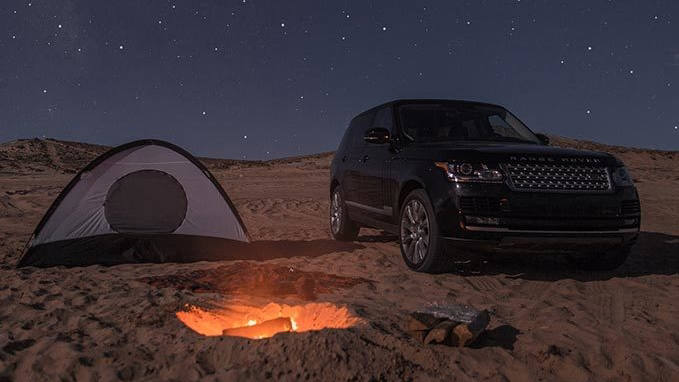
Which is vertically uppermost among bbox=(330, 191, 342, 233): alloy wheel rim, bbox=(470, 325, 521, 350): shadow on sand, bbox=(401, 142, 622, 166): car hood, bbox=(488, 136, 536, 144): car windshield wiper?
bbox=(488, 136, 536, 144): car windshield wiper

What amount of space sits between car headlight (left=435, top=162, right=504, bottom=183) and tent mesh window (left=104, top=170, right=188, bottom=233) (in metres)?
4.18

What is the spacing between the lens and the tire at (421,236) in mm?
5762

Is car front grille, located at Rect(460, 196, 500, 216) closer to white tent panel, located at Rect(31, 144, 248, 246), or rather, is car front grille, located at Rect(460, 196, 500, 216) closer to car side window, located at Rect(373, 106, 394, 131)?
car side window, located at Rect(373, 106, 394, 131)

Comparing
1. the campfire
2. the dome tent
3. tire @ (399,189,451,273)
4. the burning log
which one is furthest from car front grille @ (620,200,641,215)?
the dome tent

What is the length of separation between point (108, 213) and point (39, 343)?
418 cm

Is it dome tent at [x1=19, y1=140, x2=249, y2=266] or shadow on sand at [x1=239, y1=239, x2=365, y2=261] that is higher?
dome tent at [x1=19, y1=140, x2=249, y2=266]

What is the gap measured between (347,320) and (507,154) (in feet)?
8.27

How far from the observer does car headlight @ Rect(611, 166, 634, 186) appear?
226 inches

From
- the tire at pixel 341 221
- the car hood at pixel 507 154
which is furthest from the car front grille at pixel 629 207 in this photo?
the tire at pixel 341 221

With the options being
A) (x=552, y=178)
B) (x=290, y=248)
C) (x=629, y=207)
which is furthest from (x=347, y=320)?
(x=290, y=248)

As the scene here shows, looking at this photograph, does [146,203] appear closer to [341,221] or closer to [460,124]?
[341,221]

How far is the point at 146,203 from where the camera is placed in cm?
797

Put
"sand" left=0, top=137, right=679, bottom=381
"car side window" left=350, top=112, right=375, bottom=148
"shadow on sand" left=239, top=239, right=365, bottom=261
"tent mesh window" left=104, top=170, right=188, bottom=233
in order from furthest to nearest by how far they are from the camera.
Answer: "car side window" left=350, top=112, right=375, bottom=148
"tent mesh window" left=104, top=170, right=188, bottom=233
"shadow on sand" left=239, top=239, right=365, bottom=261
"sand" left=0, top=137, right=679, bottom=381

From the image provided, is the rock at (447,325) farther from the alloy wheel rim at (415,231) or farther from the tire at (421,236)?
the alloy wheel rim at (415,231)
